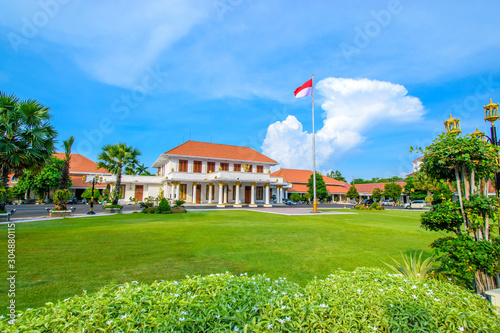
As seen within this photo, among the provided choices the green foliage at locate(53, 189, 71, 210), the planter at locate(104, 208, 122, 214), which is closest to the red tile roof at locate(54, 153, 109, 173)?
the planter at locate(104, 208, 122, 214)

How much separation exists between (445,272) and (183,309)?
14.8ft

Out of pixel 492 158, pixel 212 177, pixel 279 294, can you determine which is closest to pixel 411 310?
pixel 279 294

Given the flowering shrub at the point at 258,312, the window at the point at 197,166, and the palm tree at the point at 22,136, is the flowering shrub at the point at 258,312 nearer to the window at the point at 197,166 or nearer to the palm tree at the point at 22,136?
the palm tree at the point at 22,136

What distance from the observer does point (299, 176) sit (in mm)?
56969

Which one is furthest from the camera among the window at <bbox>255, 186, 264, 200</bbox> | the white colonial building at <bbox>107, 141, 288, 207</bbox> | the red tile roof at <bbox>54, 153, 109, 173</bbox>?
the red tile roof at <bbox>54, 153, 109, 173</bbox>

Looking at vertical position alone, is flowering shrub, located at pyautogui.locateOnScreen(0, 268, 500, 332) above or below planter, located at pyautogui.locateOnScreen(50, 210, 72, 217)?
above

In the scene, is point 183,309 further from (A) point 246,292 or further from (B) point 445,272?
(B) point 445,272

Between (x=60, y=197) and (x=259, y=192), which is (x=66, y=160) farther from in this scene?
(x=259, y=192)

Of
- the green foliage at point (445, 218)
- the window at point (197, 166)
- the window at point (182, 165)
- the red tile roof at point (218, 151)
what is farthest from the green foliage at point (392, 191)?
the green foliage at point (445, 218)

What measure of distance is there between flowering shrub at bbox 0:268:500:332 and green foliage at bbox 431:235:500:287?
0.57 meters

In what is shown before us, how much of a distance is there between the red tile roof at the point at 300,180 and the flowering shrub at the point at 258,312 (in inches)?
1979

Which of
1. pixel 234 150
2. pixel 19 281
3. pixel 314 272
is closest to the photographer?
pixel 19 281

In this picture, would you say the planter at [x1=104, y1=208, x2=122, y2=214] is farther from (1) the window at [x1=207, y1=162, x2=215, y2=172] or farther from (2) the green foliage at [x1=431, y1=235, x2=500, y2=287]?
(2) the green foliage at [x1=431, y1=235, x2=500, y2=287]

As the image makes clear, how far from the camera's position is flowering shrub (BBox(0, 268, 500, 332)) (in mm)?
2402
